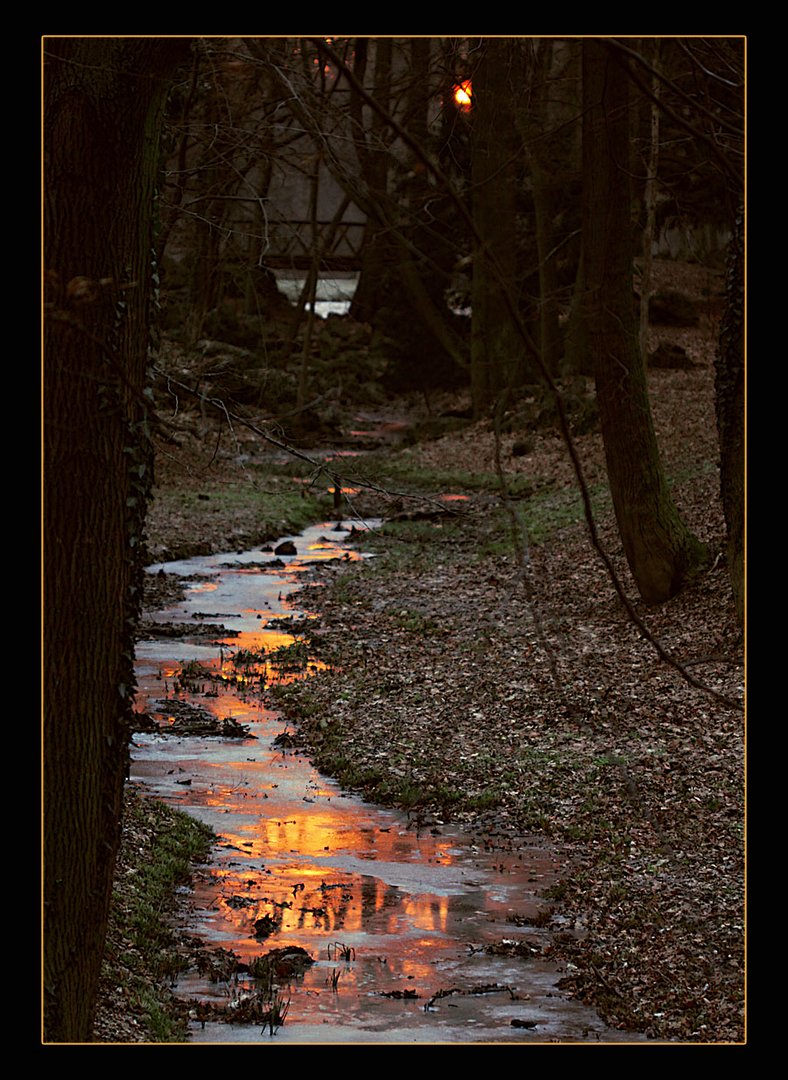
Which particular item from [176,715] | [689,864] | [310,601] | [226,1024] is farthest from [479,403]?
[226,1024]

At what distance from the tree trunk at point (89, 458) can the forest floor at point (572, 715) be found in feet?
3.69

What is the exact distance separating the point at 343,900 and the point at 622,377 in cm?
742

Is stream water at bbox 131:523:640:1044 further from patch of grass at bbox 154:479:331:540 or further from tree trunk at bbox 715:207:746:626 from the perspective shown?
patch of grass at bbox 154:479:331:540

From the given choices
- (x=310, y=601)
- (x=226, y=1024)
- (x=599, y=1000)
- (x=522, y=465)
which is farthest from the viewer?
(x=522, y=465)

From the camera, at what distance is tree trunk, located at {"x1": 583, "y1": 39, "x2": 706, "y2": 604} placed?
13.7 meters

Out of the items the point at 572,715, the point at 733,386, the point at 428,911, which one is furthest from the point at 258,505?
the point at 572,715

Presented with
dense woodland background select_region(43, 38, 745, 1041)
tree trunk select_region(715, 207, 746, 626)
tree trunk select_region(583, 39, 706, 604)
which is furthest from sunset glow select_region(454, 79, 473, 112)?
tree trunk select_region(583, 39, 706, 604)

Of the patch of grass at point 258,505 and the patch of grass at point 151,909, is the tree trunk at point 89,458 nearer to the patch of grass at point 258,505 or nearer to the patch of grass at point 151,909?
the patch of grass at point 151,909

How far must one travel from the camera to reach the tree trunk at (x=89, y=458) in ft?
14.3

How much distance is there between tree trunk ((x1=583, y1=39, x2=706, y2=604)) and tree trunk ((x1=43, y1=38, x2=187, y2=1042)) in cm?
959

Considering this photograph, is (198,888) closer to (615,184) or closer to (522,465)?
(615,184)

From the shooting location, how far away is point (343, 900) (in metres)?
7.88

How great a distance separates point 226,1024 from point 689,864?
10.8 feet

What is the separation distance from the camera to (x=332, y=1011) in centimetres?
622
